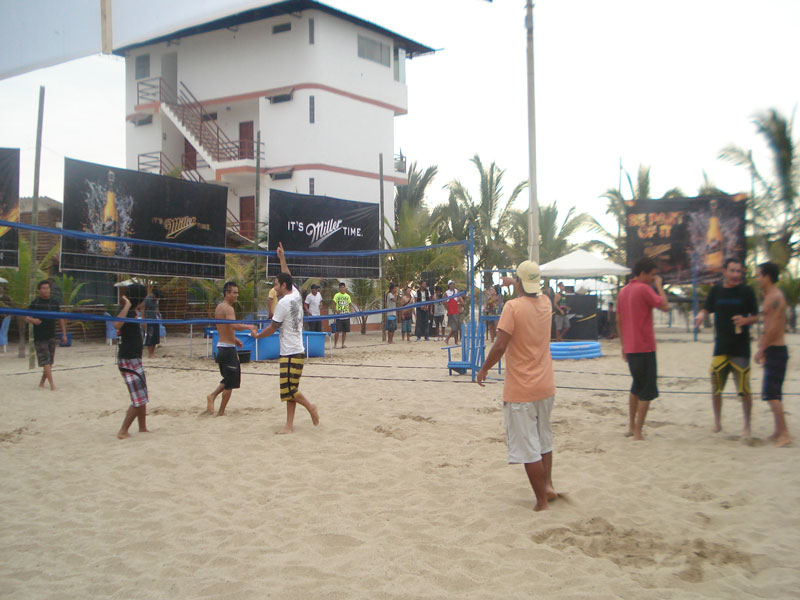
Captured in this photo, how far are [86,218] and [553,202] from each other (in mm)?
21589

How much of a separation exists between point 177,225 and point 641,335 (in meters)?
10.3

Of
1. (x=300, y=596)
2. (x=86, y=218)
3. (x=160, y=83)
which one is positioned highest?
(x=160, y=83)

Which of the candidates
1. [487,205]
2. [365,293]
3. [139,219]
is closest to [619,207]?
[487,205]

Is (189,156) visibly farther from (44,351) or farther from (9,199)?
(44,351)

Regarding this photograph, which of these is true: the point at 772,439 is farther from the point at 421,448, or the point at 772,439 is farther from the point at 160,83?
the point at 160,83

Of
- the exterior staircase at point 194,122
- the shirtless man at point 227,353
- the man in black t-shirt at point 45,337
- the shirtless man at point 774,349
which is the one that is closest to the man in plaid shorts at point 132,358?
the shirtless man at point 227,353

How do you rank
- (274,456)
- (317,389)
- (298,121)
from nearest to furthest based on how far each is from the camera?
(274,456) → (317,389) → (298,121)

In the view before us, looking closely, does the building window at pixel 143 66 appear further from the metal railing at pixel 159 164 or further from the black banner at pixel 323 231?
the black banner at pixel 323 231

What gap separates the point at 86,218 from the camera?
1175cm

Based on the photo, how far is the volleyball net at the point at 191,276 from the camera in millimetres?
10906

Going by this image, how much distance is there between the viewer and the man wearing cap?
13.2 feet

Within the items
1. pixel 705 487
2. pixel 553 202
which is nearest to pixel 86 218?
pixel 705 487

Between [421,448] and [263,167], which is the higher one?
[263,167]

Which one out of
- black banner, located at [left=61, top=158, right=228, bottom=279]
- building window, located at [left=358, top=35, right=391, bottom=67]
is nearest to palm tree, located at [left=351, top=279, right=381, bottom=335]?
black banner, located at [left=61, top=158, right=228, bottom=279]
